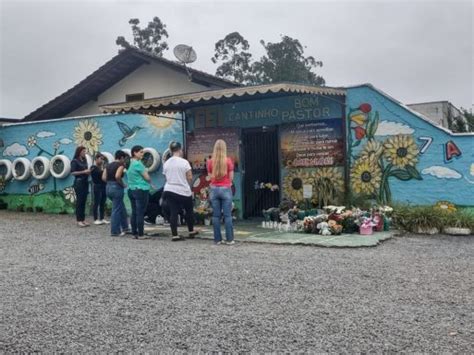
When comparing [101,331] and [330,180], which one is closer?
[101,331]

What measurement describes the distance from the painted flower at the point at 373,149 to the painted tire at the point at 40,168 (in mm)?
9849

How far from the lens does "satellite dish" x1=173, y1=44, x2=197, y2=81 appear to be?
13.7 m

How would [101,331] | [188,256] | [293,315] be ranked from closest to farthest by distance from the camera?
[101,331] < [293,315] < [188,256]

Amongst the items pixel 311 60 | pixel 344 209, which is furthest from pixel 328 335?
pixel 311 60

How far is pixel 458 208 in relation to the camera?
394 inches

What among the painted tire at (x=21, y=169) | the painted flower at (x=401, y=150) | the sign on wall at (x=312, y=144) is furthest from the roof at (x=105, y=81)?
the painted flower at (x=401, y=150)

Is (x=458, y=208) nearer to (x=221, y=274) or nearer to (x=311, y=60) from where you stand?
(x=221, y=274)

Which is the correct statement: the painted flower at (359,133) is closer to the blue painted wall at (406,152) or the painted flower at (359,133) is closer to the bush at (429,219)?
the blue painted wall at (406,152)

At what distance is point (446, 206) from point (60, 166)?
1102cm

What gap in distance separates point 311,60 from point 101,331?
143 feet

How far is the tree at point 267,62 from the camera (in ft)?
137

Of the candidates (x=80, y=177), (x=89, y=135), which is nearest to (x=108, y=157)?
(x=89, y=135)

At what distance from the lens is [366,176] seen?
10875 mm

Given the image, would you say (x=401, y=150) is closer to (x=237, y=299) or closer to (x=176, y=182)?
(x=176, y=182)
